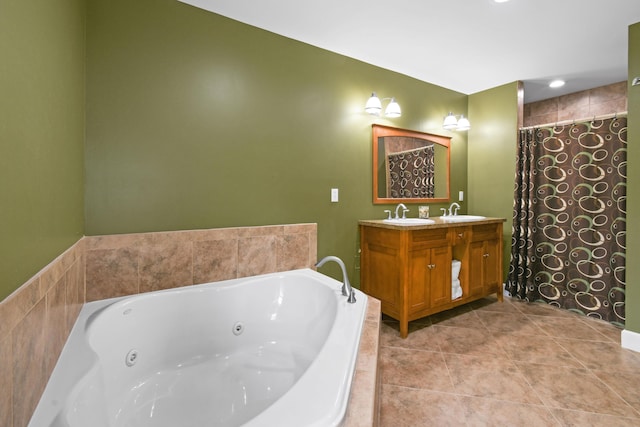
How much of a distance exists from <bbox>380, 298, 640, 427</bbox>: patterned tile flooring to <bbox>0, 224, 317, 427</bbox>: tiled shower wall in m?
1.13

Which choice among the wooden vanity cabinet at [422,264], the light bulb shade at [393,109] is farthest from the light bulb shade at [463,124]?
the wooden vanity cabinet at [422,264]

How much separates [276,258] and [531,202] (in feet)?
8.96

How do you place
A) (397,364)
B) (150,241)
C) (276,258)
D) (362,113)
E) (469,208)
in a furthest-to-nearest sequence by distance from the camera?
1. (469,208)
2. (362,113)
3. (276,258)
4. (397,364)
5. (150,241)

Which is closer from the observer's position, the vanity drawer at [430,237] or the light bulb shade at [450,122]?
the vanity drawer at [430,237]

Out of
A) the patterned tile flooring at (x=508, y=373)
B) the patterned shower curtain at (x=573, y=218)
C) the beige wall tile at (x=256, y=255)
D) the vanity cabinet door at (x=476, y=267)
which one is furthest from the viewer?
the vanity cabinet door at (x=476, y=267)

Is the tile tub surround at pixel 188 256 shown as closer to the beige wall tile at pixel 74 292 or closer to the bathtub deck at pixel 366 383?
the beige wall tile at pixel 74 292

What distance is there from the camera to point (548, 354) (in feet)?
6.78

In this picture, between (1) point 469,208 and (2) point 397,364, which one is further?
(1) point 469,208

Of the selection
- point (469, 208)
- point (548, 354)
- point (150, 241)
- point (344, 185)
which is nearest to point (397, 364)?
point (548, 354)

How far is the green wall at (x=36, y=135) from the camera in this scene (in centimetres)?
69

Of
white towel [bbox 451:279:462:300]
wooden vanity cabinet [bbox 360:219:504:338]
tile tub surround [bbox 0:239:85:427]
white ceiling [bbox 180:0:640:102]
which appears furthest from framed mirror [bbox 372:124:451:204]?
tile tub surround [bbox 0:239:85:427]

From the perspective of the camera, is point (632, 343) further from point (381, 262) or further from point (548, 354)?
point (381, 262)

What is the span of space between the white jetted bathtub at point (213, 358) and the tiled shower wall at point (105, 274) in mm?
99

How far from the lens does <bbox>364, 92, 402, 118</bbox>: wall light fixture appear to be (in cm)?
258
